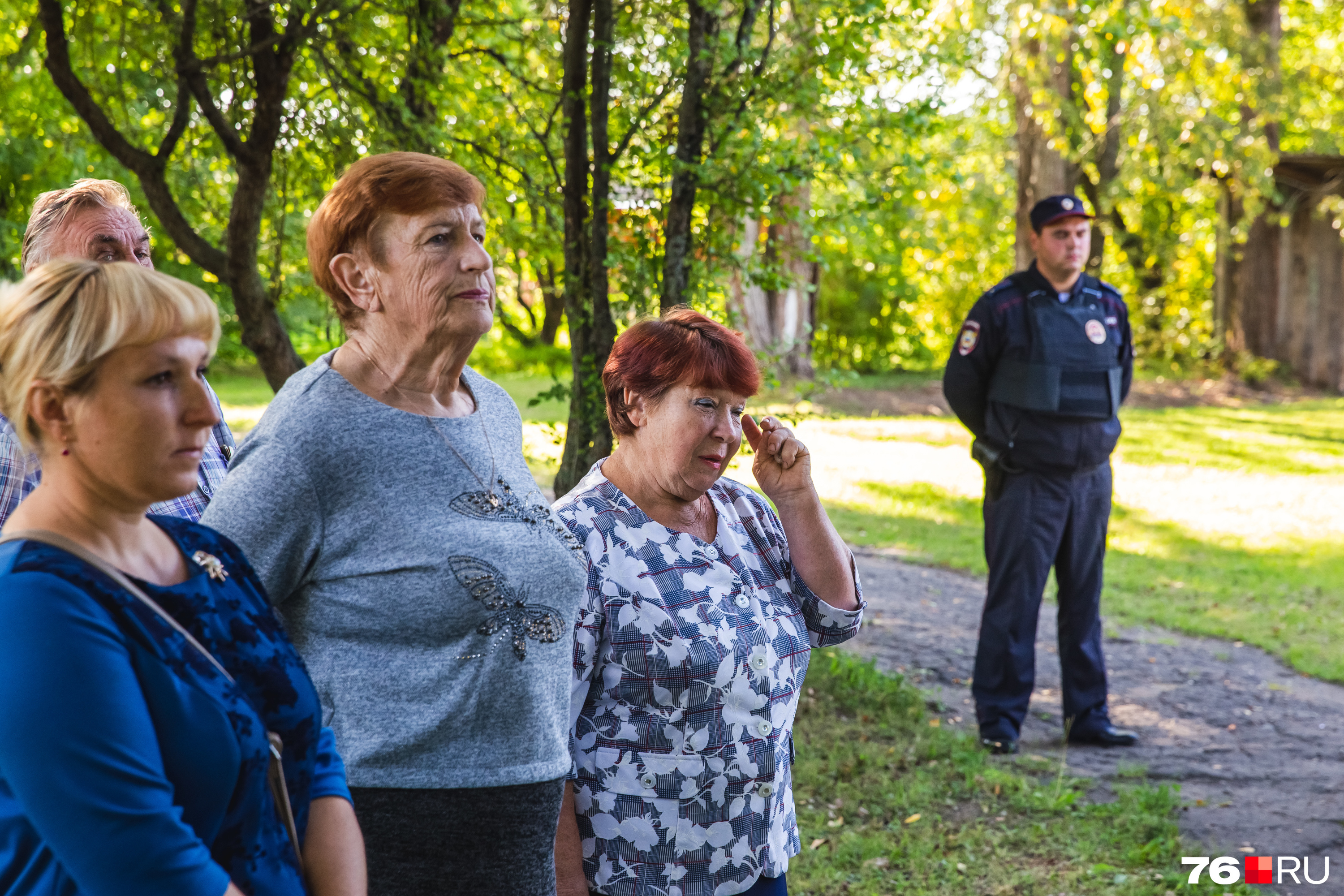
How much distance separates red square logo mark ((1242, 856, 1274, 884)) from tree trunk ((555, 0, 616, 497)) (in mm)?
2784

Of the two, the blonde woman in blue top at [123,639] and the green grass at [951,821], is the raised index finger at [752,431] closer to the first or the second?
the blonde woman in blue top at [123,639]

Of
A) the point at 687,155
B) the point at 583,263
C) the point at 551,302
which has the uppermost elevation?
the point at 687,155

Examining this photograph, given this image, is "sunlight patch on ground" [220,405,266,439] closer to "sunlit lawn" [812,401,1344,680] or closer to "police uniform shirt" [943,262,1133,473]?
"sunlit lawn" [812,401,1344,680]

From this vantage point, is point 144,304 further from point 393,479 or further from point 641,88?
point 641,88

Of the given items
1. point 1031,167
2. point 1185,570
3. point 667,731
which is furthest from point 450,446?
point 1031,167

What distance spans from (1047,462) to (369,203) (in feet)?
12.4

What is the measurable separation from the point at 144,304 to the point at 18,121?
6.53 metres

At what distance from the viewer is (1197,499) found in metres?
10.8

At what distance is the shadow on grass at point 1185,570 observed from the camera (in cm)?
696

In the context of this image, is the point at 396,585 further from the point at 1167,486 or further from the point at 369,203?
the point at 1167,486

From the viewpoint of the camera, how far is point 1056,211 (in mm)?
5055

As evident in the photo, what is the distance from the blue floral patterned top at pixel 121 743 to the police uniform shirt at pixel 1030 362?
13.9 feet

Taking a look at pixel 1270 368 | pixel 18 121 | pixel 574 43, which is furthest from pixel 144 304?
pixel 1270 368
